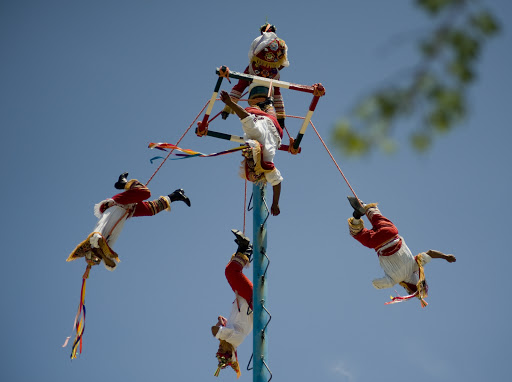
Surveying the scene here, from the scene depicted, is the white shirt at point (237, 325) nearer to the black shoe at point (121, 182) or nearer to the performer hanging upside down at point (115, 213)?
the performer hanging upside down at point (115, 213)

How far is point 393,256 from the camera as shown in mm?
6051

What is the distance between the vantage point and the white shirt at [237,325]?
6.12 metres

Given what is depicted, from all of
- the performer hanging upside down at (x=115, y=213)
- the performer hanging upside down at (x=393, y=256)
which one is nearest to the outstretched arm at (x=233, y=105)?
the performer hanging upside down at (x=115, y=213)

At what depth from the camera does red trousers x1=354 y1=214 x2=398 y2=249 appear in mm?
6070

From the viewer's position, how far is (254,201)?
6.29m

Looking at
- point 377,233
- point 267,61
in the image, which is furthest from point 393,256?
point 267,61

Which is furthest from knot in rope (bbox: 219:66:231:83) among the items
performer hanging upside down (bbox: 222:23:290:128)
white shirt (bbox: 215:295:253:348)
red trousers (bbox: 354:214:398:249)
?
white shirt (bbox: 215:295:253:348)

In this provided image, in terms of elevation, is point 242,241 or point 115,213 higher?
point 242,241

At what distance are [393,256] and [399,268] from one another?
0.39 ft

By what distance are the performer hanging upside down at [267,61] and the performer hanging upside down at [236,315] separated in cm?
137

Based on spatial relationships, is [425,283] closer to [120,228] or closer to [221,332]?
[221,332]

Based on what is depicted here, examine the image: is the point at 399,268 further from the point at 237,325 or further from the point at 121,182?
the point at 121,182

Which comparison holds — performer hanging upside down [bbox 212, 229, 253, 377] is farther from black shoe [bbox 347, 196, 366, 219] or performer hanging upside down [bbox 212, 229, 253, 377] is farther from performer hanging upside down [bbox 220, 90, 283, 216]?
black shoe [bbox 347, 196, 366, 219]

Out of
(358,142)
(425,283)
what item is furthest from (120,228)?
(358,142)
